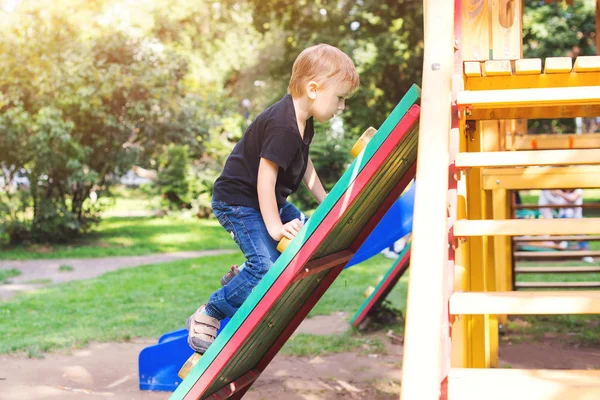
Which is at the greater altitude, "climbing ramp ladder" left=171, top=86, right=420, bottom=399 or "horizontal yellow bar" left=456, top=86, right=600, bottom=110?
"horizontal yellow bar" left=456, top=86, right=600, bottom=110

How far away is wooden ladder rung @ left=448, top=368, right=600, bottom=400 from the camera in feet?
5.90

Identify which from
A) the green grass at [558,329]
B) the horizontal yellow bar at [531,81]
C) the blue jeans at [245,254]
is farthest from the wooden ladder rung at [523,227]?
the green grass at [558,329]

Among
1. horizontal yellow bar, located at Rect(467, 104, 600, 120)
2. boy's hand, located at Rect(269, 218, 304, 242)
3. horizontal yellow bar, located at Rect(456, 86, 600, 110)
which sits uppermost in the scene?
horizontal yellow bar, located at Rect(456, 86, 600, 110)

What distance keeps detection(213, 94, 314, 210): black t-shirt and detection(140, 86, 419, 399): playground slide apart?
342mm

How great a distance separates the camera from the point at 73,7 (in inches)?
462

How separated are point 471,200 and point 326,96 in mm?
1003

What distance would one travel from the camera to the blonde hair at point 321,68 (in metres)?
2.76

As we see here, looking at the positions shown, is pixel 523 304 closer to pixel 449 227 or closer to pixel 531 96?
pixel 449 227

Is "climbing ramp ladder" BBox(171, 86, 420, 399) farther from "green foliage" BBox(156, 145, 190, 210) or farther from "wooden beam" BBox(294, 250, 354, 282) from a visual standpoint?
"green foliage" BBox(156, 145, 190, 210)

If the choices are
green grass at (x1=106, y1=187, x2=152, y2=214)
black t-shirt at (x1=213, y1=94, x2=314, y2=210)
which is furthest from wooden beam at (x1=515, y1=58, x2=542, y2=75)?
green grass at (x1=106, y1=187, x2=152, y2=214)

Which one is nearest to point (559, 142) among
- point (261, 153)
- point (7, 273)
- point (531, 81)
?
point (531, 81)

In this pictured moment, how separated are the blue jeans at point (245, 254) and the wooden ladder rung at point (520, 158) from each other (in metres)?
1.01

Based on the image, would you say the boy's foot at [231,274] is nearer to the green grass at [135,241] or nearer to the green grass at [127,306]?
the green grass at [127,306]

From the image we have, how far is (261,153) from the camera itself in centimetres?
272
